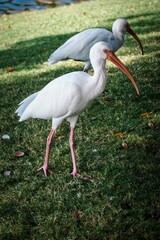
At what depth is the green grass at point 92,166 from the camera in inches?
124

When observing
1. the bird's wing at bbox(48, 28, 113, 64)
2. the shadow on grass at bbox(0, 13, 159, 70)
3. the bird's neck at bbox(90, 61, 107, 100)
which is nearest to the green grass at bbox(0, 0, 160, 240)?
the shadow on grass at bbox(0, 13, 159, 70)

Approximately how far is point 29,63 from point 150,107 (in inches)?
150

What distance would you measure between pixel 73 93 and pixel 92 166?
0.92m

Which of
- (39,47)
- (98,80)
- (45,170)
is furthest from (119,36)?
(39,47)

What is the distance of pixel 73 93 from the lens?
366 cm

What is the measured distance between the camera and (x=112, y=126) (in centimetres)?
482

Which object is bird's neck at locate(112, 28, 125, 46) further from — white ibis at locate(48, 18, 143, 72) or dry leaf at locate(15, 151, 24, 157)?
dry leaf at locate(15, 151, 24, 157)

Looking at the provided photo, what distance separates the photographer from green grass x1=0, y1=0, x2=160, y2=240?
316cm

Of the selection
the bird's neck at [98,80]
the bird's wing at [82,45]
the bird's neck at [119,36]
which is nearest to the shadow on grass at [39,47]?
the bird's neck at [119,36]

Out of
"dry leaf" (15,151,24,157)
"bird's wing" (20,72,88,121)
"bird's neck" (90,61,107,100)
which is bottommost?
"dry leaf" (15,151,24,157)

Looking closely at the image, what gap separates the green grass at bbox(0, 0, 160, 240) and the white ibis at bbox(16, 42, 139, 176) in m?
0.32

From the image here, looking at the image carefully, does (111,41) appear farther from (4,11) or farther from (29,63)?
(4,11)

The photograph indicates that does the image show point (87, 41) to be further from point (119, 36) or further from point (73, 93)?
point (73, 93)

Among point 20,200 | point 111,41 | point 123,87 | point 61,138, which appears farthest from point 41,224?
point 111,41
